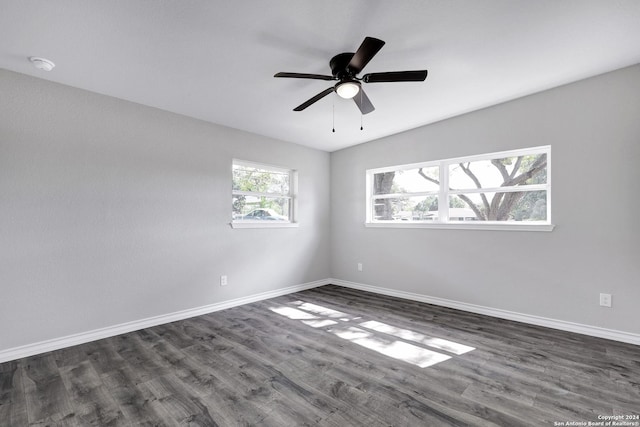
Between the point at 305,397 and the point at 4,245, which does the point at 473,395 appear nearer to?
the point at 305,397

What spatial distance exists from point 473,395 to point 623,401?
0.94 meters

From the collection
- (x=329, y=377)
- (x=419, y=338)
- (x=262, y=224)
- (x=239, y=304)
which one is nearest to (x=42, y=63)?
(x=262, y=224)

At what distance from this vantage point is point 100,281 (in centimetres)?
296

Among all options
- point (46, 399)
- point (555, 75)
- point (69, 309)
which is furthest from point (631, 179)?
point (69, 309)

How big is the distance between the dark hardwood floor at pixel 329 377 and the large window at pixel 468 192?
1.30 m

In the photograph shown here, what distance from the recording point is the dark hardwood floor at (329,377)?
1782mm

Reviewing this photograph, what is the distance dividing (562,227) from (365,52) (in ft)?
9.46

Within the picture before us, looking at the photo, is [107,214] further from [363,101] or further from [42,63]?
[363,101]

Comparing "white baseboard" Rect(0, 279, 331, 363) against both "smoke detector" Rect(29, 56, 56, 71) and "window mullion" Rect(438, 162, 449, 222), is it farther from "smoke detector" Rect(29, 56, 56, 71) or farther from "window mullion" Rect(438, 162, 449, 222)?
"window mullion" Rect(438, 162, 449, 222)

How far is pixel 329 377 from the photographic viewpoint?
7.23ft

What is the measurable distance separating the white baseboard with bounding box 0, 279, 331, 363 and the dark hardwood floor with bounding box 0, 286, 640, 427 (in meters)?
0.10

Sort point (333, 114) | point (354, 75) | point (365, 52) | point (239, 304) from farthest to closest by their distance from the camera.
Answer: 1. point (239, 304)
2. point (333, 114)
3. point (354, 75)
4. point (365, 52)

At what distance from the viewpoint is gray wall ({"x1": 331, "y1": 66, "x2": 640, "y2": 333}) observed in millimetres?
2818

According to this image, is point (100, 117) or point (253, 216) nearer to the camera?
point (100, 117)
